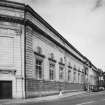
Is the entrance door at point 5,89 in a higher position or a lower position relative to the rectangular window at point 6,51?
lower

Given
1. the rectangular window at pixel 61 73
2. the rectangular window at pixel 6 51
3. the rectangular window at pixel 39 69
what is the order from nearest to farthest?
the rectangular window at pixel 6 51 < the rectangular window at pixel 39 69 < the rectangular window at pixel 61 73

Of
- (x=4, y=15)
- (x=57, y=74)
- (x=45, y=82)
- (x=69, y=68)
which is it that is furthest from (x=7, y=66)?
(x=69, y=68)

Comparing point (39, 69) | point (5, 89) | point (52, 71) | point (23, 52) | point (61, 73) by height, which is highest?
point (23, 52)

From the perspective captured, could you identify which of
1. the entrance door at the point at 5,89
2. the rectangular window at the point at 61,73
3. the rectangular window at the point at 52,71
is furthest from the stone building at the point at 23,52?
the rectangular window at the point at 61,73

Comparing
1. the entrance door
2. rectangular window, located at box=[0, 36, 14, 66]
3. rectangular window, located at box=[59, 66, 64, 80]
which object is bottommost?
the entrance door

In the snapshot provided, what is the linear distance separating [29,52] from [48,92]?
9645mm

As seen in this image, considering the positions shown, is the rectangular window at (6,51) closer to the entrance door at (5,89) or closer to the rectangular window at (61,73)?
the entrance door at (5,89)

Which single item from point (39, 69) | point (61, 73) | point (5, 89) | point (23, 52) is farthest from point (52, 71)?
point (5, 89)

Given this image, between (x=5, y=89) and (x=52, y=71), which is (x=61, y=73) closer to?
(x=52, y=71)

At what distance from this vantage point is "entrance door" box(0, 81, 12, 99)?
27.6 meters

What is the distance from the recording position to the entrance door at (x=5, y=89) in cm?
2762

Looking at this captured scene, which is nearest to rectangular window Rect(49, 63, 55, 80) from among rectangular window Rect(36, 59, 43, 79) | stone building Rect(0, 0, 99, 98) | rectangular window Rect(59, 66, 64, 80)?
stone building Rect(0, 0, 99, 98)

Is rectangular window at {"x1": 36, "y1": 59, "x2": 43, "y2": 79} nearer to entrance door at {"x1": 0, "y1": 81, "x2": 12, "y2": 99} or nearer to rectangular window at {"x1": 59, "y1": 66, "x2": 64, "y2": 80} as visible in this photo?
entrance door at {"x1": 0, "y1": 81, "x2": 12, "y2": 99}

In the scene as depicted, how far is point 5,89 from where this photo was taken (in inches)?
1096
